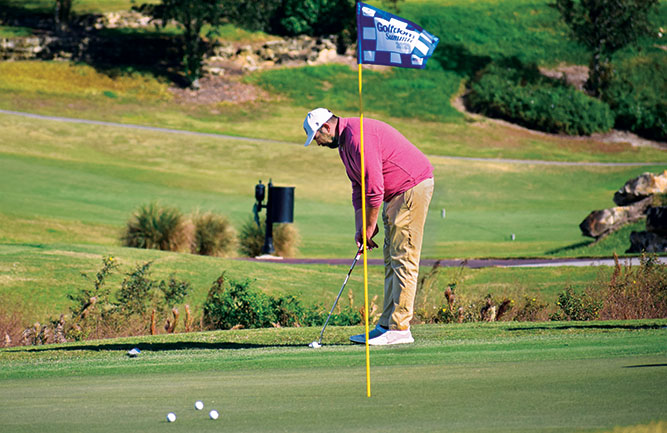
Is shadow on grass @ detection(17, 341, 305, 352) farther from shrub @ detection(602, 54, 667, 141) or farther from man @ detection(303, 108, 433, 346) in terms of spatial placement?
shrub @ detection(602, 54, 667, 141)

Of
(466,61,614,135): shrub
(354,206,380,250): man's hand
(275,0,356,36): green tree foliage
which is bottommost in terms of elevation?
(354,206,380,250): man's hand

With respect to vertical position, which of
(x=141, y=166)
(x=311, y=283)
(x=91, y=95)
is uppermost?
(x=91, y=95)

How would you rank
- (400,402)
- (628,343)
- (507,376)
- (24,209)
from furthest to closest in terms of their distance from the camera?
(24,209)
(628,343)
(507,376)
(400,402)

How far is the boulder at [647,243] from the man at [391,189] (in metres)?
13.7

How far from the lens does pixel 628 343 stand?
299 inches

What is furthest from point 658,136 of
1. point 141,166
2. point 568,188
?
point 141,166

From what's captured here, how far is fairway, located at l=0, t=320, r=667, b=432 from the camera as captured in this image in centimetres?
498

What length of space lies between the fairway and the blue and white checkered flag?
2.37 meters

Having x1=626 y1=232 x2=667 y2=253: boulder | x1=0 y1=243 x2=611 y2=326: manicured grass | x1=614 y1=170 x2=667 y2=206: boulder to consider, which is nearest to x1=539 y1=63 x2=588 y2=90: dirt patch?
x1=614 y1=170 x2=667 y2=206: boulder

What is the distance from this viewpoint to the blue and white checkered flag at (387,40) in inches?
291

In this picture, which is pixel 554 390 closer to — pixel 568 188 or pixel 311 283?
pixel 311 283

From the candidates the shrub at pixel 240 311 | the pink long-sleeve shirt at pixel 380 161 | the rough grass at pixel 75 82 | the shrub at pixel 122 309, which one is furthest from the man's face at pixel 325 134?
the rough grass at pixel 75 82

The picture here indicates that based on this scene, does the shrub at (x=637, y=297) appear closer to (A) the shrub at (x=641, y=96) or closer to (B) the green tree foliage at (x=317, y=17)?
(A) the shrub at (x=641, y=96)

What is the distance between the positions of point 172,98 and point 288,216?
37.8m
